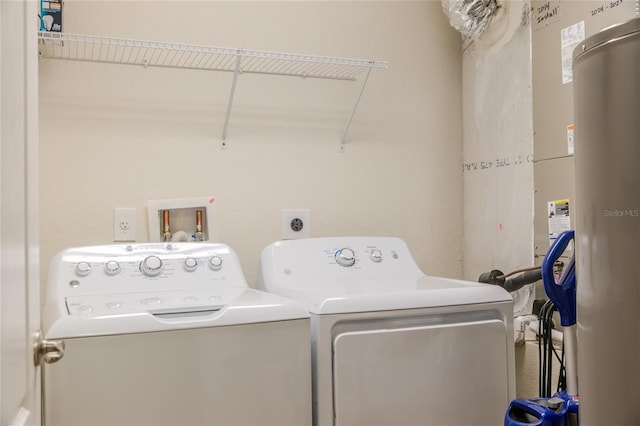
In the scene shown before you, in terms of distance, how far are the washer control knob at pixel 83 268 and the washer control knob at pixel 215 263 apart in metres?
0.37

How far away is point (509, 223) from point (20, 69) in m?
1.83

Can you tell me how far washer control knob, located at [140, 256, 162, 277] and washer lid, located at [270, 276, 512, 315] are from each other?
40 centimetres

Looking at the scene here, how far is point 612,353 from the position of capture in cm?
87

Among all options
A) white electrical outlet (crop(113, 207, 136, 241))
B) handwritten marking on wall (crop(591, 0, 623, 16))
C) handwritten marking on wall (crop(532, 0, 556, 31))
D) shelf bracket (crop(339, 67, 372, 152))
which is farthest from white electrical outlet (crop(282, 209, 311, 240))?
handwritten marking on wall (crop(591, 0, 623, 16))

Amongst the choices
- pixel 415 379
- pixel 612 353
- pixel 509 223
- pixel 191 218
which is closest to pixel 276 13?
pixel 191 218

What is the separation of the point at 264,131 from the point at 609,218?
1561 mm

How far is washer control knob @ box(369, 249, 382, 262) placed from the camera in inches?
80.9

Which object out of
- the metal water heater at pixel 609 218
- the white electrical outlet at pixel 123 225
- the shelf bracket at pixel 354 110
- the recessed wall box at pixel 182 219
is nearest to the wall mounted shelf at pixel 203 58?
the shelf bracket at pixel 354 110

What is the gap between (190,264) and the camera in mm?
1812

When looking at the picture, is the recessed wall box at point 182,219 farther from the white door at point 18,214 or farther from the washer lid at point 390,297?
the white door at point 18,214

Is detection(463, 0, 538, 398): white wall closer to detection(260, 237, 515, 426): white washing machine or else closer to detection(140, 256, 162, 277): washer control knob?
detection(260, 237, 515, 426): white washing machine

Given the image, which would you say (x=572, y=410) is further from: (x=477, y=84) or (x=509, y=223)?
(x=477, y=84)

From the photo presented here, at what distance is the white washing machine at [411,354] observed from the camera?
1470 millimetres

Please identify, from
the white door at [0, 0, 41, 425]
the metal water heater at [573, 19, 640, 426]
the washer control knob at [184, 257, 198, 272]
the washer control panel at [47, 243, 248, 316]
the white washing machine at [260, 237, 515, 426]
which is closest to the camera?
the white door at [0, 0, 41, 425]
